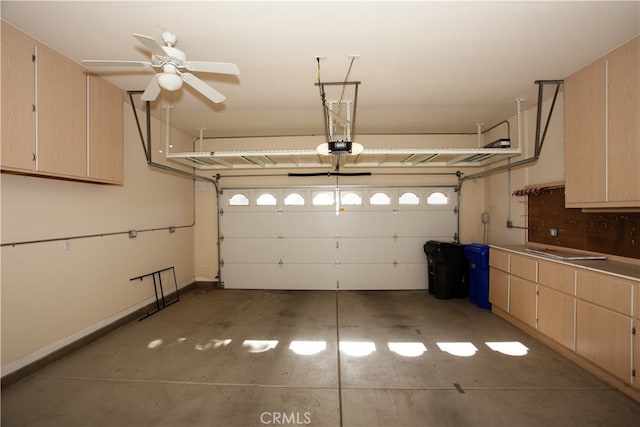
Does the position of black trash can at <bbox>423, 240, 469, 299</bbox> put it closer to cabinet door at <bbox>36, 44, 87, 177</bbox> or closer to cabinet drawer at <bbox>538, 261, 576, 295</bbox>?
cabinet drawer at <bbox>538, 261, 576, 295</bbox>

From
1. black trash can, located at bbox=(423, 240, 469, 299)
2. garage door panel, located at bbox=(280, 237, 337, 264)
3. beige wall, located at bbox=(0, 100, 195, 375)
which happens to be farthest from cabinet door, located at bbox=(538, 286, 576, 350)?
beige wall, located at bbox=(0, 100, 195, 375)

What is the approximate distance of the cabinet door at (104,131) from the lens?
2725 mm

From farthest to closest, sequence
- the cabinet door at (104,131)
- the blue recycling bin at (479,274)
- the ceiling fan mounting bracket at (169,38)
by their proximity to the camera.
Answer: the blue recycling bin at (479,274) < the cabinet door at (104,131) < the ceiling fan mounting bracket at (169,38)

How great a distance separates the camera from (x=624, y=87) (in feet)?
7.42

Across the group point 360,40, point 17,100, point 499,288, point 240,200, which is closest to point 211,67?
point 360,40

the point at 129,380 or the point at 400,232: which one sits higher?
the point at 400,232

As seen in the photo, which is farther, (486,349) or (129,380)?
(486,349)

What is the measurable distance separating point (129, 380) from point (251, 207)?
3.33 metres

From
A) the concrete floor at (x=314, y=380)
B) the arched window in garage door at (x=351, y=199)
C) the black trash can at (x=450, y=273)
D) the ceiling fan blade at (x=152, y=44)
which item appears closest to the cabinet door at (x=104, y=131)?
the ceiling fan blade at (x=152, y=44)

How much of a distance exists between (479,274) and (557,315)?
53.7 inches

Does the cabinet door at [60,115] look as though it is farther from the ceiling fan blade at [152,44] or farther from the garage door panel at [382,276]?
the garage door panel at [382,276]

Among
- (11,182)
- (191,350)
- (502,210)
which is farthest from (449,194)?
(11,182)

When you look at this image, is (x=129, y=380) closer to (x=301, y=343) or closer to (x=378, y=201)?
(x=301, y=343)

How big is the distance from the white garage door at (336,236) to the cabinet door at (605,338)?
8.70 ft
